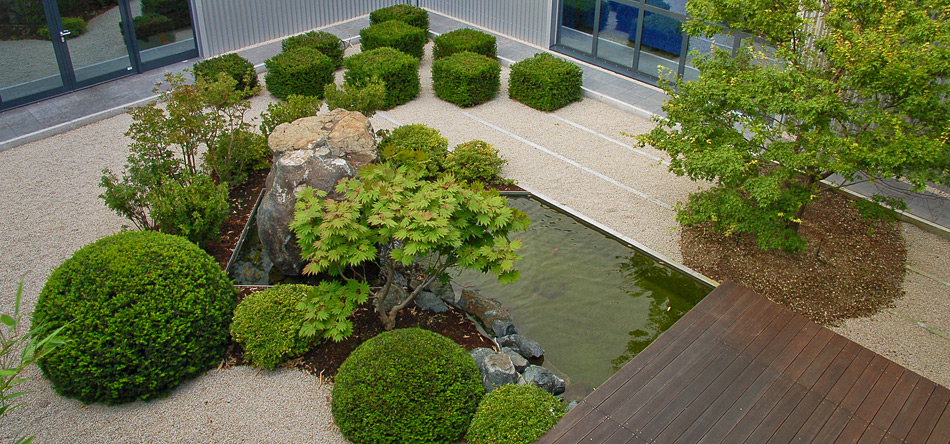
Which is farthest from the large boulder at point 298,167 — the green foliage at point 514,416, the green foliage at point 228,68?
the green foliage at point 228,68

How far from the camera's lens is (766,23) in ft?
29.5

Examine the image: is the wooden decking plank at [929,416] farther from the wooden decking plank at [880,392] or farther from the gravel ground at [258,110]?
the gravel ground at [258,110]

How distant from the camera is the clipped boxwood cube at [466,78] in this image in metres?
14.1

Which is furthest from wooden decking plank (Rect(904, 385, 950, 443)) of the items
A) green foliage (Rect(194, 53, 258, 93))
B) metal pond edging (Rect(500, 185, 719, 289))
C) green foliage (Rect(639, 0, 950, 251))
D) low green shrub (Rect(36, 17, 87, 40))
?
low green shrub (Rect(36, 17, 87, 40))

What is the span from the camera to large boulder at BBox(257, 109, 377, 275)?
920 cm

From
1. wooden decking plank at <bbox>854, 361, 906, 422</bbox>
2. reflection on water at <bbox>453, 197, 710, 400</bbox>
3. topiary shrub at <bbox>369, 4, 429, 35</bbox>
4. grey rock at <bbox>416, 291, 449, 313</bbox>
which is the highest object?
topiary shrub at <bbox>369, 4, 429, 35</bbox>

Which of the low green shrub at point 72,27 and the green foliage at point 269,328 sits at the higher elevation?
the low green shrub at point 72,27

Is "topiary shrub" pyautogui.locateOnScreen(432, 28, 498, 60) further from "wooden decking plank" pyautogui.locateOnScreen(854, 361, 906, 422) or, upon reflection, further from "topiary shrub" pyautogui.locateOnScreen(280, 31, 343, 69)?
"wooden decking plank" pyautogui.locateOnScreen(854, 361, 906, 422)

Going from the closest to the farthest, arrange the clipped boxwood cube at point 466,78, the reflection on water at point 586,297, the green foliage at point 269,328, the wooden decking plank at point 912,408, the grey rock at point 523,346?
the wooden decking plank at point 912,408, the green foliage at point 269,328, the grey rock at point 523,346, the reflection on water at point 586,297, the clipped boxwood cube at point 466,78

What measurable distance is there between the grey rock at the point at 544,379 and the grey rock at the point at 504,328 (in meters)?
0.74

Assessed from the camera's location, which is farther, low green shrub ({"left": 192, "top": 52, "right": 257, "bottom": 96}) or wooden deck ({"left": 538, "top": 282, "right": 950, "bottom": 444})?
low green shrub ({"left": 192, "top": 52, "right": 257, "bottom": 96})

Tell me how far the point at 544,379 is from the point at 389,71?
26.6 feet

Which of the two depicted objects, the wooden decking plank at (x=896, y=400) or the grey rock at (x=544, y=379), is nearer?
the wooden decking plank at (x=896, y=400)

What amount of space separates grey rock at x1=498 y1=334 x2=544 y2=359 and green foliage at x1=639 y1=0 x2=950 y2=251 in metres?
2.72
